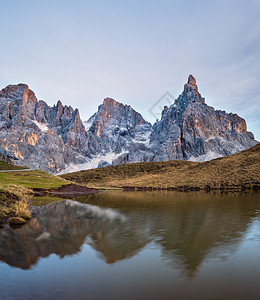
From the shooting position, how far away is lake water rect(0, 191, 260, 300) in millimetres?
7098

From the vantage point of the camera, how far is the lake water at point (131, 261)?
23.3ft

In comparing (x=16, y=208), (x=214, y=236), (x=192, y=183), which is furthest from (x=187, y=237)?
(x=192, y=183)

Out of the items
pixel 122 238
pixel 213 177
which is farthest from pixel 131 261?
pixel 213 177

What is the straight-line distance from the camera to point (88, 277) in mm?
8133

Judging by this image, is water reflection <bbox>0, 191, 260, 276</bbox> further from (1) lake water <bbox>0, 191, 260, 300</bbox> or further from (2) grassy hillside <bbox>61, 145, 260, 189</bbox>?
(2) grassy hillside <bbox>61, 145, 260, 189</bbox>

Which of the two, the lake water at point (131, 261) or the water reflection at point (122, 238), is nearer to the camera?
the lake water at point (131, 261)

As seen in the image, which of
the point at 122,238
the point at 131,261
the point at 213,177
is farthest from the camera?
the point at 213,177

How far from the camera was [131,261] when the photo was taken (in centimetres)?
979

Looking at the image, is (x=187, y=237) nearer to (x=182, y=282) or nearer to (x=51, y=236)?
(x=182, y=282)

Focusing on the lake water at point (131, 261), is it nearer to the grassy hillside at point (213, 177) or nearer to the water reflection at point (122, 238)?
the water reflection at point (122, 238)

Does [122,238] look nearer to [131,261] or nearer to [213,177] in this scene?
[131,261]

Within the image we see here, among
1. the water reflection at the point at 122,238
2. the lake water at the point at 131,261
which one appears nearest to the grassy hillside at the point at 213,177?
the water reflection at the point at 122,238

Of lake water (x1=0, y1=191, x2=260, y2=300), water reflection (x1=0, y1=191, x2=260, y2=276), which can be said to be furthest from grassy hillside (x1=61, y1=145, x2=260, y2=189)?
lake water (x1=0, y1=191, x2=260, y2=300)

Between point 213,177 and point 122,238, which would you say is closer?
point 122,238
